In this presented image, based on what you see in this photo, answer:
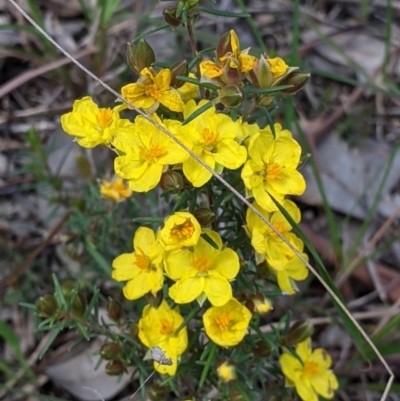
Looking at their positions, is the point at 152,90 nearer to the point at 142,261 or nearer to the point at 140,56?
the point at 140,56

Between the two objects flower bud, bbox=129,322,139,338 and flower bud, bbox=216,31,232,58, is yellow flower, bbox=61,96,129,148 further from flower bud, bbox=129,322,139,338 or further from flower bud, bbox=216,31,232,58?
flower bud, bbox=129,322,139,338

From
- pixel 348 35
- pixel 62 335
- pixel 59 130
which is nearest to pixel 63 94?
pixel 59 130

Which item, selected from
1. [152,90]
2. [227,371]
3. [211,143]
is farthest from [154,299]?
[152,90]

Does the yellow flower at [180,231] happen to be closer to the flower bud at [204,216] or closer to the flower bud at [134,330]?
the flower bud at [204,216]

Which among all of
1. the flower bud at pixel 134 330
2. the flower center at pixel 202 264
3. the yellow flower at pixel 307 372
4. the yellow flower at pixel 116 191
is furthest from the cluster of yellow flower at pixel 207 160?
the yellow flower at pixel 116 191

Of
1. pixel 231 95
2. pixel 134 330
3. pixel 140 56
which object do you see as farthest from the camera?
pixel 134 330

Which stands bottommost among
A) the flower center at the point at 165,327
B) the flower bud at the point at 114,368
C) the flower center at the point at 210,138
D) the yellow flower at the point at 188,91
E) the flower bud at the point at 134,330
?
the flower bud at the point at 114,368
